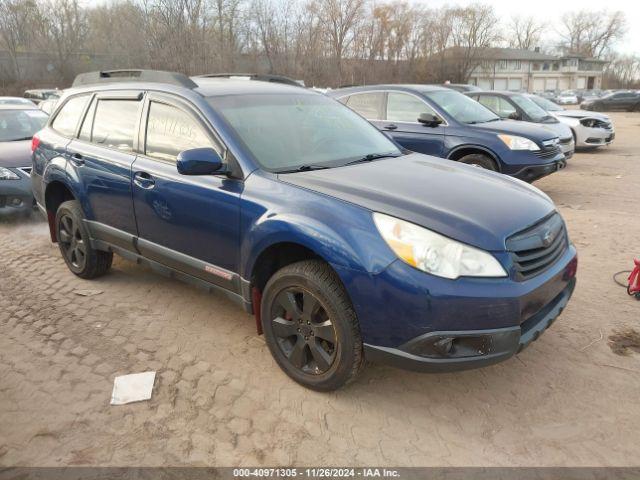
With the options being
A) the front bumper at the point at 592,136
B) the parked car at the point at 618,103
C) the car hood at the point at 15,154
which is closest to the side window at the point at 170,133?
the car hood at the point at 15,154

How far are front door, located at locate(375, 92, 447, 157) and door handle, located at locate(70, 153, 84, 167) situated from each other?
15.6ft

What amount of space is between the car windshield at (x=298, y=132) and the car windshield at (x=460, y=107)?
394 cm

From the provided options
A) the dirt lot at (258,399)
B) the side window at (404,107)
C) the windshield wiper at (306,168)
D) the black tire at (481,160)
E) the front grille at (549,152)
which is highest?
the side window at (404,107)

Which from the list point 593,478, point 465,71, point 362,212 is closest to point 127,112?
point 362,212

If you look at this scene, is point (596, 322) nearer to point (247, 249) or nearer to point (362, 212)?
point (362, 212)

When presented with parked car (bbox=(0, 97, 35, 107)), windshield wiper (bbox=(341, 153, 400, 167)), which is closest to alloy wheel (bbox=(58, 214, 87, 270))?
windshield wiper (bbox=(341, 153, 400, 167))

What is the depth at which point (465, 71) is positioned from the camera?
2862 inches

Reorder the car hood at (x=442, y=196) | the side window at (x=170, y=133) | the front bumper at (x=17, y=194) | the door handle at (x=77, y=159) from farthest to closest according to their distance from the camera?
1. the front bumper at (x=17, y=194)
2. the door handle at (x=77, y=159)
3. the side window at (x=170, y=133)
4. the car hood at (x=442, y=196)

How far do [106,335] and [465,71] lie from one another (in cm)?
7675

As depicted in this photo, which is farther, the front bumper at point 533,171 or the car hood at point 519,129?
the car hood at point 519,129

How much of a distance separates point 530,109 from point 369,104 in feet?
15.5

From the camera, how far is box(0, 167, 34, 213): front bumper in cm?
682

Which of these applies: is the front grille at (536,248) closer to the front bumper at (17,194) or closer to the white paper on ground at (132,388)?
the white paper on ground at (132,388)

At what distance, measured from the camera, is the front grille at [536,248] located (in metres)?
2.66
